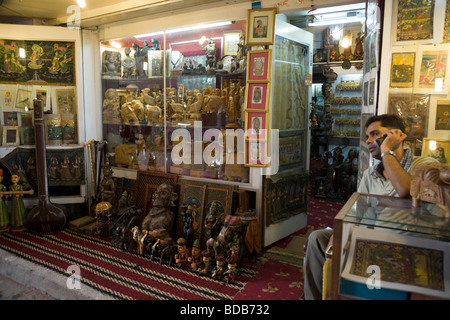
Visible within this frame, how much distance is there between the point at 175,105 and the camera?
14.2 feet

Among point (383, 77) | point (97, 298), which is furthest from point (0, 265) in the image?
point (383, 77)

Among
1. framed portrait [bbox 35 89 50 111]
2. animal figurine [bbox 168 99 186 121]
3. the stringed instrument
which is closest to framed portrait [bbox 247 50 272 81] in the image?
animal figurine [bbox 168 99 186 121]

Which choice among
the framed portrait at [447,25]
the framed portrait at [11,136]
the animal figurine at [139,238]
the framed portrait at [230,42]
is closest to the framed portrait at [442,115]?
the framed portrait at [447,25]

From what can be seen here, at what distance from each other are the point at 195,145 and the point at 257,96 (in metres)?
1.05

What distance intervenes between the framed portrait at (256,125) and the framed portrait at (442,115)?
157 centimetres

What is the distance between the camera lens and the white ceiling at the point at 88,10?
4.06m

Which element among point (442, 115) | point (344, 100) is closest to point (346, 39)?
point (344, 100)

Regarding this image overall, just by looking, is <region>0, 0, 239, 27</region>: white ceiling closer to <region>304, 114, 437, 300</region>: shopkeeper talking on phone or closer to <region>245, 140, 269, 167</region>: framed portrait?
<region>245, 140, 269, 167</region>: framed portrait

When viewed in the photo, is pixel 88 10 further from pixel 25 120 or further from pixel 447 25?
pixel 447 25

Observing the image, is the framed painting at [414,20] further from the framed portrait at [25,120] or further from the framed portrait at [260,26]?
the framed portrait at [25,120]

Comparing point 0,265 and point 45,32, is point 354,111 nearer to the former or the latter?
point 45,32

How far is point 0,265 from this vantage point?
3.61 metres

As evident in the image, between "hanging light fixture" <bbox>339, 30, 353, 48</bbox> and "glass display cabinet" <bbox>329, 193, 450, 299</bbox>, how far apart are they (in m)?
5.58

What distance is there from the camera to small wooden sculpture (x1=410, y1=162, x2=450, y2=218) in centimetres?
169
